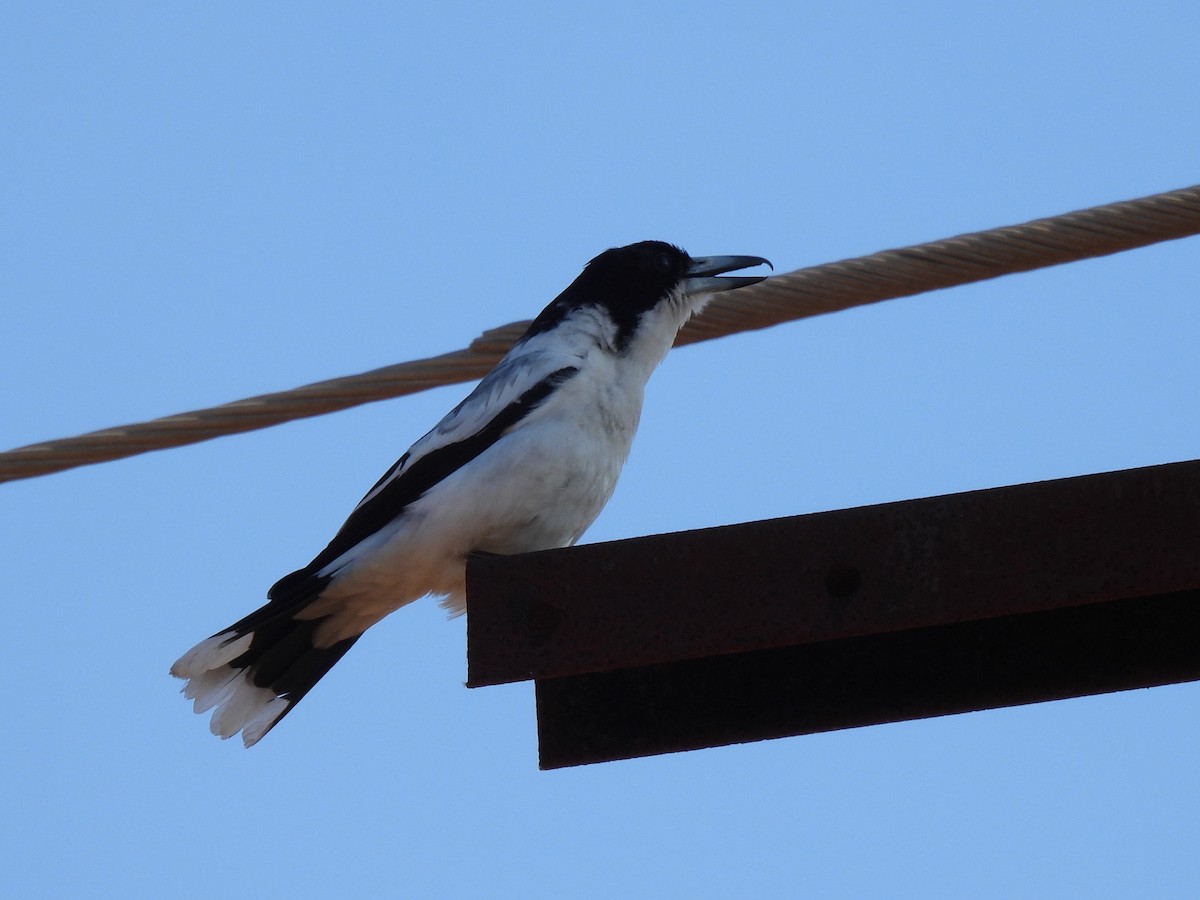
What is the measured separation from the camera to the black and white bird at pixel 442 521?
3.65m

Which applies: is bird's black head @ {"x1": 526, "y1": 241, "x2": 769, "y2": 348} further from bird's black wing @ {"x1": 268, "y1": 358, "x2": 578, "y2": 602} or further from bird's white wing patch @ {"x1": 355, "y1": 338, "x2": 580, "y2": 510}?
bird's black wing @ {"x1": 268, "y1": 358, "x2": 578, "y2": 602}

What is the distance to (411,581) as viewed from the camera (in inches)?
146

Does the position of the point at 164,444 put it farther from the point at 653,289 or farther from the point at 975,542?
the point at 975,542

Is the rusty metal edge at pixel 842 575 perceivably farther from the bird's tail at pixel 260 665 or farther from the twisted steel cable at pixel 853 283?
the bird's tail at pixel 260 665

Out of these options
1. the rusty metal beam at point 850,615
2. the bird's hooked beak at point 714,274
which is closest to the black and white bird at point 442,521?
the bird's hooked beak at point 714,274

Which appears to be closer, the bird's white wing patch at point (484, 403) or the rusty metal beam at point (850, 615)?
the rusty metal beam at point (850, 615)

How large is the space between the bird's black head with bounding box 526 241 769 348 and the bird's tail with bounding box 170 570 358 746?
1208 millimetres

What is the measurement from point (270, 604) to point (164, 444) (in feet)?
1.50

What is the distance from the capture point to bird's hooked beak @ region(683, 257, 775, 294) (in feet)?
15.5

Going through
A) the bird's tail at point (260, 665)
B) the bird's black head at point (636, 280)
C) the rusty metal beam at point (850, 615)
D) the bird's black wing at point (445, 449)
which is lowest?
the rusty metal beam at point (850, 615)

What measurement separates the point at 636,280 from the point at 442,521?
1404 millimetres

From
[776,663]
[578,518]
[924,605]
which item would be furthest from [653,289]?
[924,605]

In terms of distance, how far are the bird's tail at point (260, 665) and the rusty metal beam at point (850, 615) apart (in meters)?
1.38

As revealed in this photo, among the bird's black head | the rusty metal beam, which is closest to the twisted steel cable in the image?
the bird's black head
